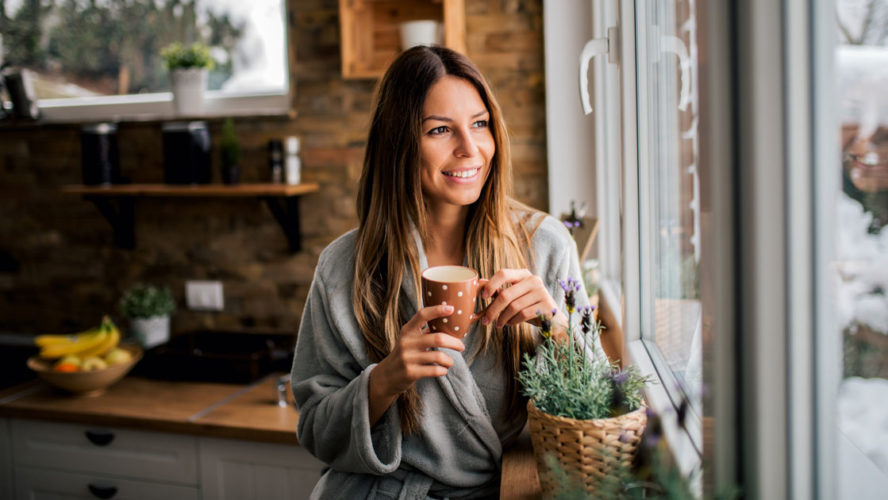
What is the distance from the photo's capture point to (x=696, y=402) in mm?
1014

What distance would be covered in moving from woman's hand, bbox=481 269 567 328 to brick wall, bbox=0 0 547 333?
1.34m

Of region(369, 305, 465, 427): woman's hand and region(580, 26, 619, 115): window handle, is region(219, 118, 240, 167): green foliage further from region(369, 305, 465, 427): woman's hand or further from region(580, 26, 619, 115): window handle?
region(369, 305, 465, 427): woman's hand

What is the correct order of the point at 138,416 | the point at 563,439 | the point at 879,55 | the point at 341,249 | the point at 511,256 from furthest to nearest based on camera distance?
the point at 138,416, the point at 341,249, the point at 511,256, the point at 563,439, the point at 879,55

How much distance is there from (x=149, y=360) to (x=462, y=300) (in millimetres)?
1896

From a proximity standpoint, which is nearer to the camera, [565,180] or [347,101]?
[565,180]

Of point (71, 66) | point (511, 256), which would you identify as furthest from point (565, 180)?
point (71, 66)

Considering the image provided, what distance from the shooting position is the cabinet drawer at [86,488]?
7.49 feet

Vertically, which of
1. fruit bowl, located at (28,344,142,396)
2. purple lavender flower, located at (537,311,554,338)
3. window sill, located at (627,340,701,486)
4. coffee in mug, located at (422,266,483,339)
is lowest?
fruit bowl, located at (28,344,142,396)

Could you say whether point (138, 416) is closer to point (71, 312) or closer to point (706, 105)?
point (71, 312)

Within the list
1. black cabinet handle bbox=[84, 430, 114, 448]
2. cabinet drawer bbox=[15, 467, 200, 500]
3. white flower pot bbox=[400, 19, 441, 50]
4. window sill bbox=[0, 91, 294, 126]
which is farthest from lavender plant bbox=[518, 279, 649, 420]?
window sill bbox=[0, 91, 294, 126]

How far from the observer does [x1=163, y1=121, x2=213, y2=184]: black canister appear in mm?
2670

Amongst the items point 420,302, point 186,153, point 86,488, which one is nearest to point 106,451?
point 86,488

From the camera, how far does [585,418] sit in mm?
964

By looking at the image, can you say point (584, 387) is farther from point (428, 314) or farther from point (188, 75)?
point (188, 75)
